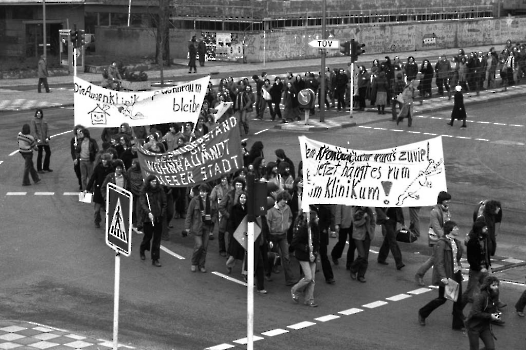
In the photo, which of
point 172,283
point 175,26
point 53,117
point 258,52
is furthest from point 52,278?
point 175,26

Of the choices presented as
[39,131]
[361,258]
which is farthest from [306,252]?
[39,131]

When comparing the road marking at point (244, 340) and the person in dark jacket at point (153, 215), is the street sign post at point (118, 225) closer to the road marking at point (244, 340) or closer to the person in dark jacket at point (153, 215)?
the road marking at point (244, 340)

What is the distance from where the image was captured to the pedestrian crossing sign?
13531mm

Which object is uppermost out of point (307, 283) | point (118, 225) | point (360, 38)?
point (360, 38)

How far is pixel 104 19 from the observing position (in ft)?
210

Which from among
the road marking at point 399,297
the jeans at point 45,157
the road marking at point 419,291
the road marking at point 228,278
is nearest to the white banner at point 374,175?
the road marking at point 419,291

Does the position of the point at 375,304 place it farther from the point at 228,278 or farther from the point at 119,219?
the point at 119,219

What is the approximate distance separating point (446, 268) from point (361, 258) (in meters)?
2.55

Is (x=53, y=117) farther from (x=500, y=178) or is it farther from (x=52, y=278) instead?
(x=52, y=278)

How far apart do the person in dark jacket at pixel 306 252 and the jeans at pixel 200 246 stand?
6.40 feet

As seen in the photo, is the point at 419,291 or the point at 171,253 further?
the point at 171,253

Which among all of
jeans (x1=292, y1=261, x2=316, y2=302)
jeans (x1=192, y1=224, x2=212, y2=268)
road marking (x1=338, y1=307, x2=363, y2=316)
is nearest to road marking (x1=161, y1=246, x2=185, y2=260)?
jeans (x1=192, y1=224, x2=212, y2=268)

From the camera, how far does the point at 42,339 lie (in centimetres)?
1488

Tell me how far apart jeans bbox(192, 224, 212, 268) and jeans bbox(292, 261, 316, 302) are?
85.9 inches
